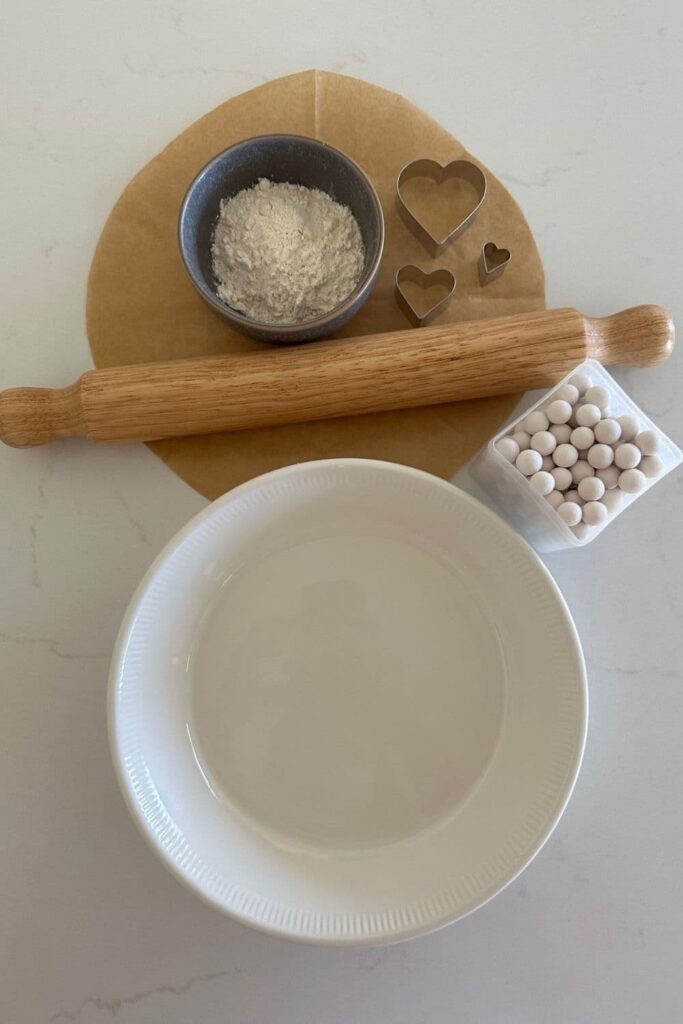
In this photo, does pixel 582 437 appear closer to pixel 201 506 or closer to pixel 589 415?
pixel 589 415

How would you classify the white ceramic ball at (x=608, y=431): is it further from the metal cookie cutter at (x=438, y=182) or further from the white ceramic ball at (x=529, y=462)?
the metal cookie cutter at (x=438, y=182)

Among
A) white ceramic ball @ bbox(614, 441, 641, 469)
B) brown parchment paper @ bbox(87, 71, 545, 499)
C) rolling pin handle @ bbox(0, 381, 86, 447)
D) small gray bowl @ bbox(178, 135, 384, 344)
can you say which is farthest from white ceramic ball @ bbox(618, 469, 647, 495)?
rolling pin handle @ bbox(0, 381, 86, 447)

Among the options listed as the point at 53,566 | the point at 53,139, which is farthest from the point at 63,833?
the point at 53,139

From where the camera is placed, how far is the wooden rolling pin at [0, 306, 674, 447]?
0.57m

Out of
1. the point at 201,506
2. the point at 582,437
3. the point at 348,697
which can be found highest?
the point at 582,437

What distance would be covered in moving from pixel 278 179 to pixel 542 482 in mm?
296

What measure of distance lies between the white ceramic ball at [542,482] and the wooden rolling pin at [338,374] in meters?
0.09

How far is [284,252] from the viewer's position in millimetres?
565

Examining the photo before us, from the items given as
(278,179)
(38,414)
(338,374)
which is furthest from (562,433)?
(38,414)

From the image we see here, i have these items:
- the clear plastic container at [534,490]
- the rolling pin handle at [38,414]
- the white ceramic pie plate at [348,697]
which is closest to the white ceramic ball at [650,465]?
the clear plastic container at [534,490]

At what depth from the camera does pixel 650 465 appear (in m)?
0.54

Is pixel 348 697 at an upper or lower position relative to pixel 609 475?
lower

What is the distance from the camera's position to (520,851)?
1.82 feet

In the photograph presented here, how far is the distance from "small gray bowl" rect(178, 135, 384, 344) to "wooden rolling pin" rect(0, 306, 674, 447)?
3 centimetres
